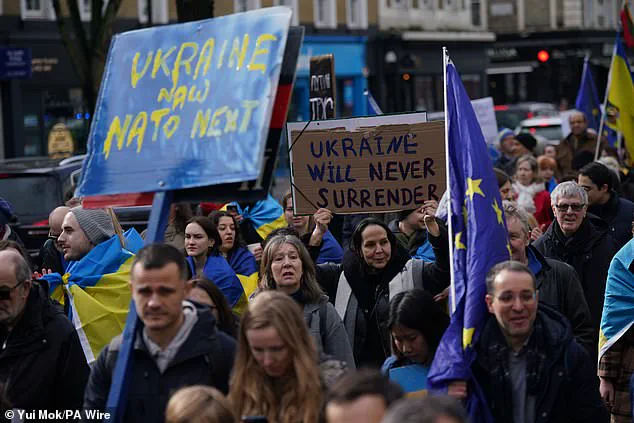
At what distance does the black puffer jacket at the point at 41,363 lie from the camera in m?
5.91

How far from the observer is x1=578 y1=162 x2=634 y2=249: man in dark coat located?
9656 mm

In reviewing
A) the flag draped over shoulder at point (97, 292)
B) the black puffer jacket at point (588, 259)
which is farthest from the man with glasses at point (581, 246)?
the flag draped over shoulder at point (97, 292)

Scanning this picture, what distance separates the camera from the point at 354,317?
7547 millimetres

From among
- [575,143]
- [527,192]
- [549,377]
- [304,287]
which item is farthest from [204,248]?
[575,143]

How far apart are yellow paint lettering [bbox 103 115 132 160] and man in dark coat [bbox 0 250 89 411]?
851 mm

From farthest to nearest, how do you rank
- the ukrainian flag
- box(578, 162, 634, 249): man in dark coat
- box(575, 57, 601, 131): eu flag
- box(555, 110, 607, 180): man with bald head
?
box(575, 57, 601, 131): eu flag, box(555, 110, 607, 180): man with bald head, the ukrainian flag, box(578, 162, 634, 249): man in dark coat

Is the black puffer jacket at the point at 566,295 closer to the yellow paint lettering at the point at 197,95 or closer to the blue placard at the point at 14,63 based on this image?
the yellow paint lettering at the point at 197,95

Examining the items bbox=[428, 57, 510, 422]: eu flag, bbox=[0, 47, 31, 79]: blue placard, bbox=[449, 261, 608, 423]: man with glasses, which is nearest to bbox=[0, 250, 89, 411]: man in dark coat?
bbox=[428, 57, 510, 422]: eu flag

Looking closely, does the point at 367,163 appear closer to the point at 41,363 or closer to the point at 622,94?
the point at 41,363

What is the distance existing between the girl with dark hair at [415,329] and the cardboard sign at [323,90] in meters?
5.09

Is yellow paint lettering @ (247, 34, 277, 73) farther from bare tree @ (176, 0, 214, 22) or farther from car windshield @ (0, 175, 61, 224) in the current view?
car windshield @ (0, 175, 61, 224)

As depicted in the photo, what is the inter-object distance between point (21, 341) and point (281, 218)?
603 centimetres

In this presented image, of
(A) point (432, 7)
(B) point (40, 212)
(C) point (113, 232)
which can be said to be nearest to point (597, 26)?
(A) point (432, 7)

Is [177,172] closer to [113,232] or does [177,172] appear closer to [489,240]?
[489,240]
